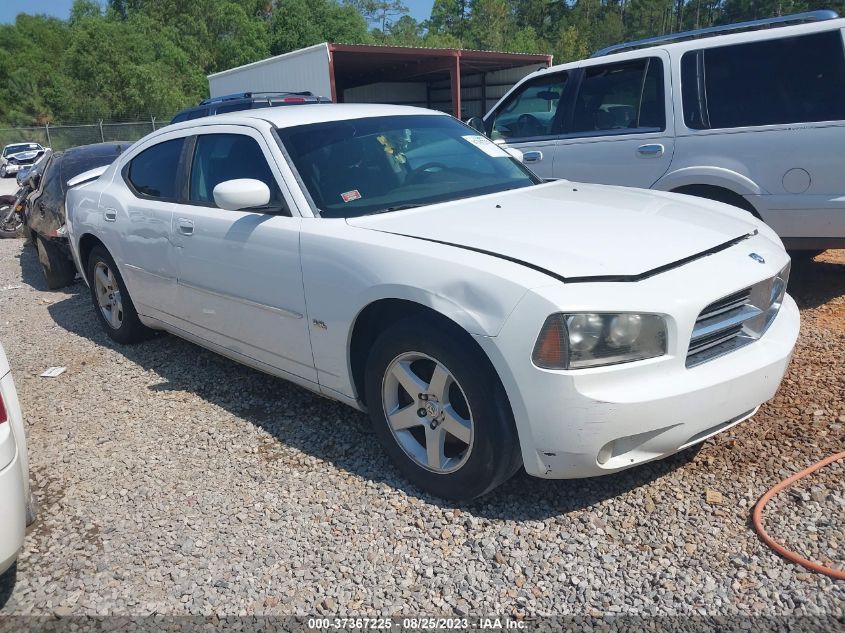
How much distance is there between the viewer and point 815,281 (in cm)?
569

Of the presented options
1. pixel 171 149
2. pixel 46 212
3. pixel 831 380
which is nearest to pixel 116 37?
pixel 46 212

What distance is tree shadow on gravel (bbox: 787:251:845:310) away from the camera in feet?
17.4

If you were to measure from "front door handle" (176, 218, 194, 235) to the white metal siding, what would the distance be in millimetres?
16901

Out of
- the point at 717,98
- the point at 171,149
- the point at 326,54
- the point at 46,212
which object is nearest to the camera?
the point at 171,149

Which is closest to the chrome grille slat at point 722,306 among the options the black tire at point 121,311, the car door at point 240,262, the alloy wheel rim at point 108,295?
the car door at point 240,262

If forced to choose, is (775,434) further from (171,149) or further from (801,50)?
(171,149)

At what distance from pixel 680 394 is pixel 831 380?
1.86 m

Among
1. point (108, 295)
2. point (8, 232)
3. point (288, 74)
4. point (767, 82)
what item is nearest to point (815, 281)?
point (767, 82)

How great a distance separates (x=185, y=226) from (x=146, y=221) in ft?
1.91

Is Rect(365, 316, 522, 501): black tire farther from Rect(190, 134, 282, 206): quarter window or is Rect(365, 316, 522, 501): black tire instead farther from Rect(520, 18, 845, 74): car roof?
Rect(520, 18, 845, 74): car roof

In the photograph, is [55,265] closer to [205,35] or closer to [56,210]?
[56,210]

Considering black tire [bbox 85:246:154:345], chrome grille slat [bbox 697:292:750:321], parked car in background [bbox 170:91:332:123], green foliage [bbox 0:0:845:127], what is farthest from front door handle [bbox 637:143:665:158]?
green foliage [bbox 0:0:845:127]

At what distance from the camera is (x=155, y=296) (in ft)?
15.5

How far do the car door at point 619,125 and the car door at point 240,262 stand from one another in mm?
3068
